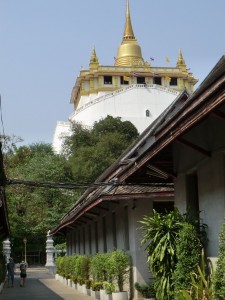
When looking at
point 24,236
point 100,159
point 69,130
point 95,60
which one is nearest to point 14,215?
point 24,236

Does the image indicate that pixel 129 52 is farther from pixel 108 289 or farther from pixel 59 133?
pixel 108 289

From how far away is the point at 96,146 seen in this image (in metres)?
67.3

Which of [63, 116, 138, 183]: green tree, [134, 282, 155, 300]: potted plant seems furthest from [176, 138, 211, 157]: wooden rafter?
Result: [63, 116, 138, 183]: green tree

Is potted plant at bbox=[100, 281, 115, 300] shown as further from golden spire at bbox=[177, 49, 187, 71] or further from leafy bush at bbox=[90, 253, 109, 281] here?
golden spire at bbox=[177, 49, 187, 71]

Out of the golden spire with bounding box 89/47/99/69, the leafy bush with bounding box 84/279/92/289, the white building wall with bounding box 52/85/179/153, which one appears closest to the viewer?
the leafy bush with bounding box 84/279/92/289

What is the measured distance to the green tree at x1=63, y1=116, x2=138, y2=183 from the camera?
63.8m

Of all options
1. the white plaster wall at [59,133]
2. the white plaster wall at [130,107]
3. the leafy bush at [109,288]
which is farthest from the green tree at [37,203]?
the leafy bush at [109,288]

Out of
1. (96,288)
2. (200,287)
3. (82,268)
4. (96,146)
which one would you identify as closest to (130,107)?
(96,146)

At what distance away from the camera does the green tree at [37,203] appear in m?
63.2

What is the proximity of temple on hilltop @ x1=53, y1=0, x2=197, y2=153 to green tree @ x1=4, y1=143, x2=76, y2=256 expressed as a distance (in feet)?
57.1

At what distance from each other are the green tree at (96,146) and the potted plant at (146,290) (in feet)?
148

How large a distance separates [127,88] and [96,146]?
82.0 ft


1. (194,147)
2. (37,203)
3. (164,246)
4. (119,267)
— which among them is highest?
(37,203)

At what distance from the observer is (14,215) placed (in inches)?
2512
